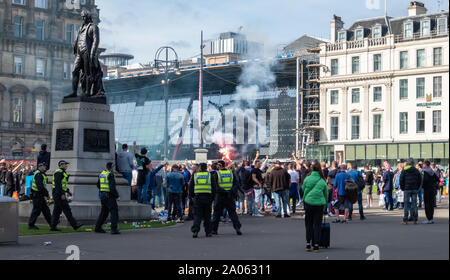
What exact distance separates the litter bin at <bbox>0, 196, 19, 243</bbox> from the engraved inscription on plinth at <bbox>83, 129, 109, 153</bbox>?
631cm

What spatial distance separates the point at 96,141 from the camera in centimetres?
2272

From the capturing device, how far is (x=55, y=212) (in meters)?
19.8

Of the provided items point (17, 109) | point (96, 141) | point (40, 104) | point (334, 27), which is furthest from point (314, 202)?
point (40, 104)

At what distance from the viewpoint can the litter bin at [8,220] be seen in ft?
52.7

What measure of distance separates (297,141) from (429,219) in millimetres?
62286

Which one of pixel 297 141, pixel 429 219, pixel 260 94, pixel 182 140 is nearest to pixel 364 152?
pixel 297 141

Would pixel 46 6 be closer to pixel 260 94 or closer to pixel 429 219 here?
pixel 260 94

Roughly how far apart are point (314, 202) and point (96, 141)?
9.53 m

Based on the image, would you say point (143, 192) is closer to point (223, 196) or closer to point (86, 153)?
point (86, 153)

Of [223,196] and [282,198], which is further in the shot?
[282,198]

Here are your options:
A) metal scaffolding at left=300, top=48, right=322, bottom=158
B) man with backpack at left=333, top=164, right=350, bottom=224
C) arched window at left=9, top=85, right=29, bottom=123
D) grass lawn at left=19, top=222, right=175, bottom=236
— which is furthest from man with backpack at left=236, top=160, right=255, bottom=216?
arched window at left=9, top=85, right=29, bottom=123

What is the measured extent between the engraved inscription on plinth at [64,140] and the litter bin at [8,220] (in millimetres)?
6392

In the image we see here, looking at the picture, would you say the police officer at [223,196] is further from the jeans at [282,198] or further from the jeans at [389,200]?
the jeans at [389,200]
